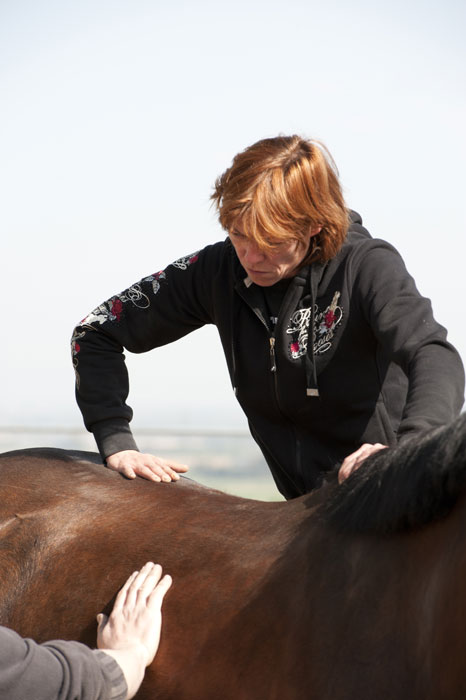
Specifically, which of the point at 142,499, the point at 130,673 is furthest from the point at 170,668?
the point at 142,499

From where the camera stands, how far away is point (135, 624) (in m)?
2.01

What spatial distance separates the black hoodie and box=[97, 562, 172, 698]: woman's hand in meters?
0.63

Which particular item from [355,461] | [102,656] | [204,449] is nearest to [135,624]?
[102,656]

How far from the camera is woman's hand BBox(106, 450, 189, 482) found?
261cm

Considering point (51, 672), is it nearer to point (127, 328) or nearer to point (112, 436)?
point (112, 436)

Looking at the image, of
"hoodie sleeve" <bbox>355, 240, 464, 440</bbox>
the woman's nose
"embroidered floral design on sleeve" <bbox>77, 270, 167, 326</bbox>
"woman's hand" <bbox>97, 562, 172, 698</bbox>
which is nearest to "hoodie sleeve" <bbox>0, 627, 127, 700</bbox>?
"woman's hand" <bbox>97, 562, 172, 698</bbox>

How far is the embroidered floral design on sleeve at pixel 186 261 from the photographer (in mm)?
2805

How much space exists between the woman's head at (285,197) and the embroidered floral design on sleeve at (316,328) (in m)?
0.15

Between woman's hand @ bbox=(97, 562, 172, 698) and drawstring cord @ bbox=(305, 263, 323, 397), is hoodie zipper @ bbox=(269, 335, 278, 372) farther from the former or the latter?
woman's hand @ bbox=(97, 562, 172, 698)

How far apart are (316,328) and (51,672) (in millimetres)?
1202

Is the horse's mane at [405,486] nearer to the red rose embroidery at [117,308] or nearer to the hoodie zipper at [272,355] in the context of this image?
the hoodie zipper at [272,355]

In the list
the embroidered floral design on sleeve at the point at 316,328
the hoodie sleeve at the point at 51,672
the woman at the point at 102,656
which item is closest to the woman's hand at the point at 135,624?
the woman at the point at 102,656

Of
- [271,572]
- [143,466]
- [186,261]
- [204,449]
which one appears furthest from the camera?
[204,449]

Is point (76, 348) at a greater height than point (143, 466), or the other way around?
point (76, 348)
